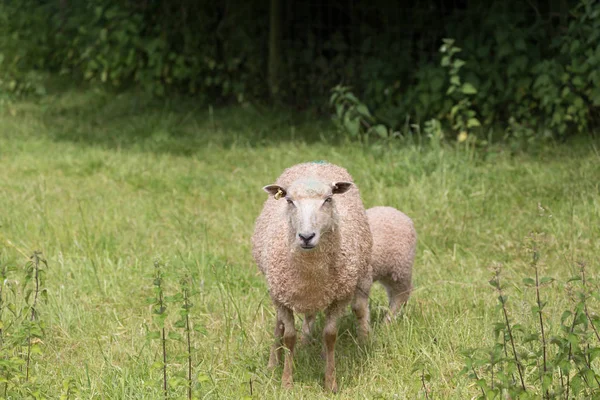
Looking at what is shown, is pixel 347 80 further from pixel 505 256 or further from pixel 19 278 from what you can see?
pixel 19 278

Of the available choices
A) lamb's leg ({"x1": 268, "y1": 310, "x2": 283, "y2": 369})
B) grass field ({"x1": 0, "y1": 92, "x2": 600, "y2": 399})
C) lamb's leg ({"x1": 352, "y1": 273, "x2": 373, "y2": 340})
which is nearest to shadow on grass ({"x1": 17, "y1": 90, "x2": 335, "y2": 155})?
grass field ({"x1": 0, "y1": 92, "x2": 600, "y2": 399})

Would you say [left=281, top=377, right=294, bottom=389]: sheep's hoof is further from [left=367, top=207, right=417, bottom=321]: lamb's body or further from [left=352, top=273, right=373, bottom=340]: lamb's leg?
[left=367, top=207, right=417, bottom=321]: lamb's body

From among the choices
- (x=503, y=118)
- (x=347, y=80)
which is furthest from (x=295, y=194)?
(x=347, y=80)

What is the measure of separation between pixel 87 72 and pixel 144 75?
1063 millimetres

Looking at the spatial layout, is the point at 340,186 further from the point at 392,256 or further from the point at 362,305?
the point at 392,256

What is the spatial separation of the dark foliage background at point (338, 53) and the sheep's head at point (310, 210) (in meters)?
4.30

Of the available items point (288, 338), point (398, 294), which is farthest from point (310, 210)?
point (398, 294)

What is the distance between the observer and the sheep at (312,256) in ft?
12.1

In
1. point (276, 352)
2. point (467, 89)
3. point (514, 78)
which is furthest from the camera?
point (514, 78)

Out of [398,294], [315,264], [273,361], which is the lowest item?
[273,361]

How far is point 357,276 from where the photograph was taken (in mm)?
4078

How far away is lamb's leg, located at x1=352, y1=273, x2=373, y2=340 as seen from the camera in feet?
14.6

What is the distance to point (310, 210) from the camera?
3635 millimetres

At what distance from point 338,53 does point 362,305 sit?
640cm
